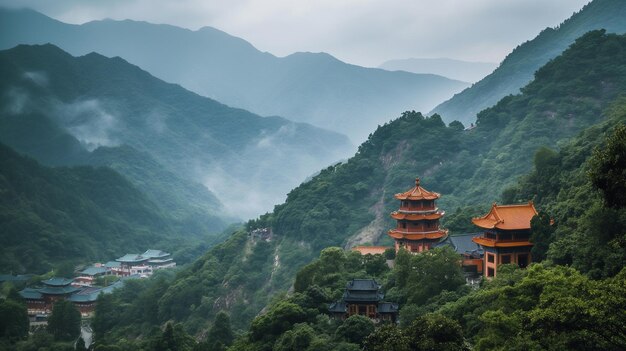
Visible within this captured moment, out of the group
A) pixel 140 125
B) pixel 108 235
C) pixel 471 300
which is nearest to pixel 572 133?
pixel 471 300

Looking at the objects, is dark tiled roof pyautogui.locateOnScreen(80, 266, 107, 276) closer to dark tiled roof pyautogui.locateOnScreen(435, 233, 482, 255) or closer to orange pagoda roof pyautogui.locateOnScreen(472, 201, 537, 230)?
dark tiled roof pyautogui.locateOnScreen(435, 233, 482, 255)

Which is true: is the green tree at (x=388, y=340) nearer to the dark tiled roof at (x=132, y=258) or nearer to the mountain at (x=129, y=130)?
the dark tiled roof at (x=132, y=258)

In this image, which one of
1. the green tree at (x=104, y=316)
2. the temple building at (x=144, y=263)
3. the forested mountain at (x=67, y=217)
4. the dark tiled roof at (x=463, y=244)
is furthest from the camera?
the temple building at (x=144, y=263)

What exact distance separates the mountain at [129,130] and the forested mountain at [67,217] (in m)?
18.8

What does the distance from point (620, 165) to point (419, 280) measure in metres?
13.3

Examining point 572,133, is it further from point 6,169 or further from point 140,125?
point 140,125

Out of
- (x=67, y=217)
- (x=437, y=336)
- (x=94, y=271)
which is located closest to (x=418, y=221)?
(x=437, y=336)

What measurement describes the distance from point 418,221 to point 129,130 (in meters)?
138

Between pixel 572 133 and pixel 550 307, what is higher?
pixel 572 133

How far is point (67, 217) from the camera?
8819 centimetres

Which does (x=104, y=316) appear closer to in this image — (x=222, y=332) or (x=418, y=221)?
(x=222, y=332)

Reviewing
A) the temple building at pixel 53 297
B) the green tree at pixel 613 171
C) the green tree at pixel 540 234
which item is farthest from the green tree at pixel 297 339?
the temple building at pixel 53 297

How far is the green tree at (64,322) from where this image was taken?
1874 inches

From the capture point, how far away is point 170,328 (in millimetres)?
37219
